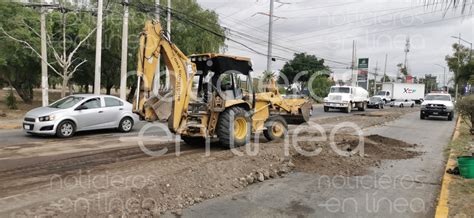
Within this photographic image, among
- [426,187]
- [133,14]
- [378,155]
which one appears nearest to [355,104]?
[133,14]

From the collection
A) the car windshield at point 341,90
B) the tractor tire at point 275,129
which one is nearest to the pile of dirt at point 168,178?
the tractor tire at point 275,129

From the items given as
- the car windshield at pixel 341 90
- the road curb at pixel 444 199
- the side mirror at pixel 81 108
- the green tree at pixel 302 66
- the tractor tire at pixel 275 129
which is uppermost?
the green tree at pixel 302 66

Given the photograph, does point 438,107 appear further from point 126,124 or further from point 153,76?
point 153,76

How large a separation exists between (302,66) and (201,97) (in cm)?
6177

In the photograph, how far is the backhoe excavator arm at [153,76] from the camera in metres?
10.3

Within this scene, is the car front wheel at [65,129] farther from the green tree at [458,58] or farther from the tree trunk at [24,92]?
the green tree at [458,58]

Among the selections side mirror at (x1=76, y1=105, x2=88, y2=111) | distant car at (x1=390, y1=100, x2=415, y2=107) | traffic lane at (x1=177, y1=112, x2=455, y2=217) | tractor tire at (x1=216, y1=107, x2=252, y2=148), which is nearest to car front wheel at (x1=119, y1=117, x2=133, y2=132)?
side mirror at (x1=76, y1=105, x2=88, y2=111)

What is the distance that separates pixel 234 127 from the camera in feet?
38.0

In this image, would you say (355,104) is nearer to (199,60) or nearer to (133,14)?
(133,14)

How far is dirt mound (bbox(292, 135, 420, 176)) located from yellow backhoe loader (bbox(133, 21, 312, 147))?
1791 millimetres

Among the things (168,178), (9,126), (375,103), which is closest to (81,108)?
(9,126)

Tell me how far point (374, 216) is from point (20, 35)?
23458 mm

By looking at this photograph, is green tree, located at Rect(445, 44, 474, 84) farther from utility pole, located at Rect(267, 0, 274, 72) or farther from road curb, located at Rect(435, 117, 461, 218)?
road curb, located at Rect(435, 117, 461, 218)

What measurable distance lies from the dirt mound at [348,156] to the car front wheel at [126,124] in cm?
707
